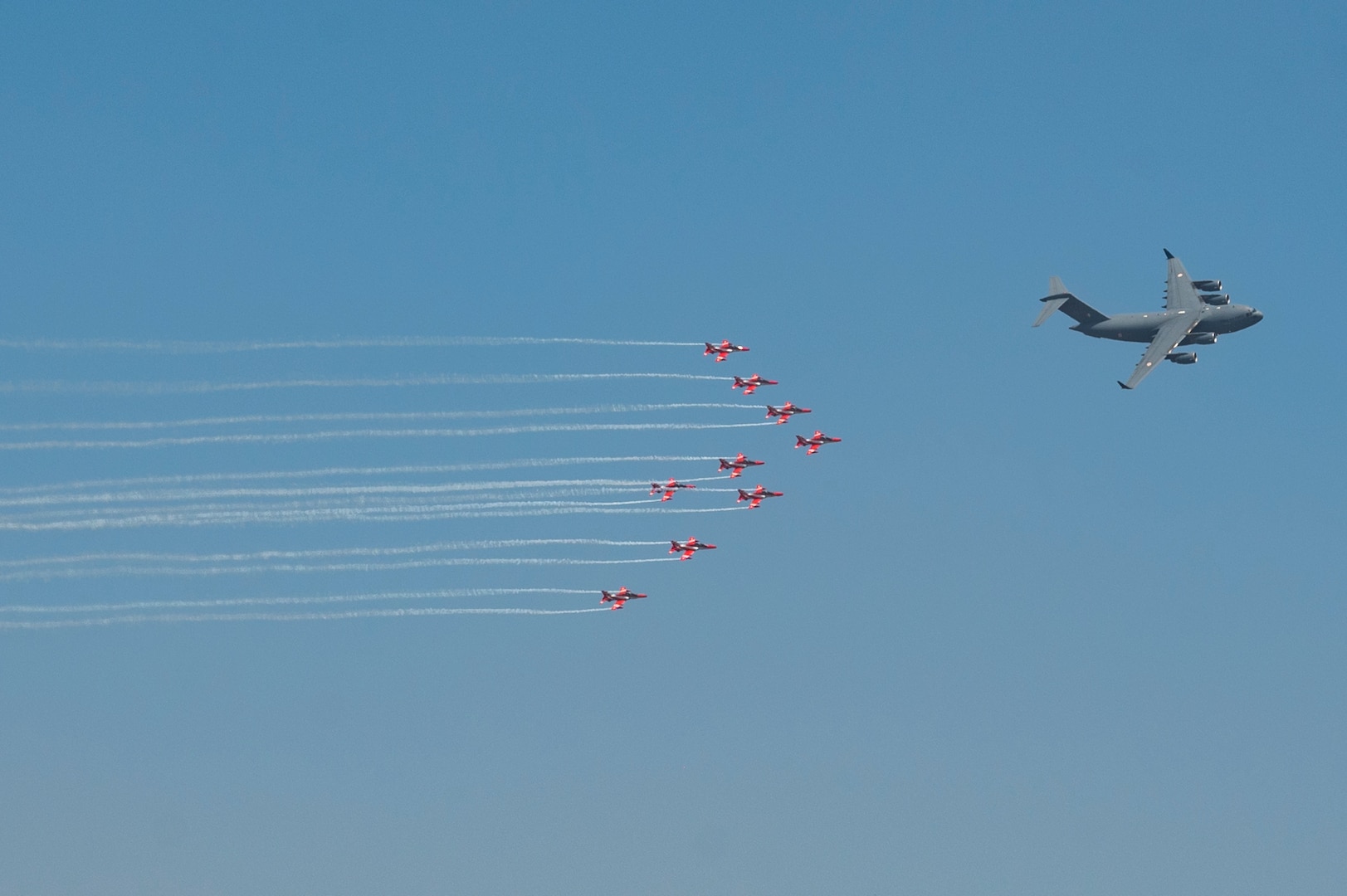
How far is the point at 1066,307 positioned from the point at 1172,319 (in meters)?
9.61

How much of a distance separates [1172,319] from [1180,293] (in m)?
4.37

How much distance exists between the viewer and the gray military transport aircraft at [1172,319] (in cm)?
13038

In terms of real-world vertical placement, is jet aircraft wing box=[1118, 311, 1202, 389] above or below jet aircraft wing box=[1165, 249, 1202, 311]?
below

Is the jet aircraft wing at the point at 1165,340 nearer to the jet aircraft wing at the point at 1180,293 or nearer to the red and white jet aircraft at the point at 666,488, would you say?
the jet aircraft wing at the point at 1180,293

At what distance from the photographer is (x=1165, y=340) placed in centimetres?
13175

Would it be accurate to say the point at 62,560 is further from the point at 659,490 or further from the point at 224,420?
the point at 659,490

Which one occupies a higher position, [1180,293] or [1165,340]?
[1180,293]

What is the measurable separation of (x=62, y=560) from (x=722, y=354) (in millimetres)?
57942

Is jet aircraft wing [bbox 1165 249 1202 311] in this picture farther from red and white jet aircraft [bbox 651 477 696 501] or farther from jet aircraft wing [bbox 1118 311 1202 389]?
red and white jet aircraft [bbox 651 477 696 501]

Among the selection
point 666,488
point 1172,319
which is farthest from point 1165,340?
point 666,488

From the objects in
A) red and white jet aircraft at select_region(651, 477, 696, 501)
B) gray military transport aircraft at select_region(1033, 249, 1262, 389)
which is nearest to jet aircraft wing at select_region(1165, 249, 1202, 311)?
gray military transport aircraft at select_region(1033, 249, 1262, 389)

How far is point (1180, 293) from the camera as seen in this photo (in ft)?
445

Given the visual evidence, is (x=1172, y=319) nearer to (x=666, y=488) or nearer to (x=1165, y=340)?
(x=1165, y=340)

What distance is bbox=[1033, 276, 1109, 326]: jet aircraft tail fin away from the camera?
135m
